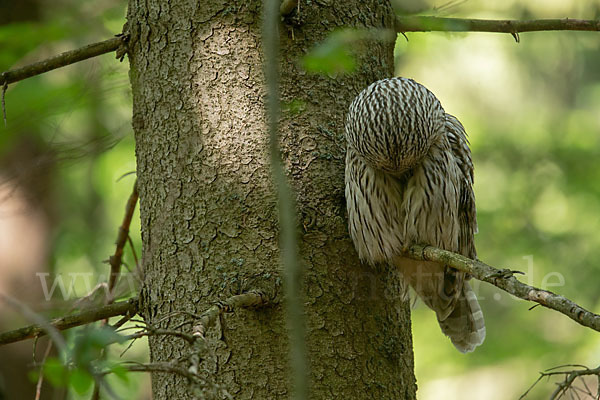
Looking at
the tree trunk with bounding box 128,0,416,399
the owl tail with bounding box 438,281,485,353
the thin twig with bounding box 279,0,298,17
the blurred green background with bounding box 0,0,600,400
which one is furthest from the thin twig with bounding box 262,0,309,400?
the blurred green background with bounding box 0,0,600,400

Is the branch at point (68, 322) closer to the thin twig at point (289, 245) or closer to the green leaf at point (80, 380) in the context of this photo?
the green leaf at point (80, 380)

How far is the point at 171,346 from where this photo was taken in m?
2.79

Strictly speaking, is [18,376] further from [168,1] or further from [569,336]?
[569,336]

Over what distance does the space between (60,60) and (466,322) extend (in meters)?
2.76

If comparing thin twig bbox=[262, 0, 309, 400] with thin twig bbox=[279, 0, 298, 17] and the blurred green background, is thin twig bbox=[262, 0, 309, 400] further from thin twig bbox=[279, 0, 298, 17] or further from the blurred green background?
the blurred green background

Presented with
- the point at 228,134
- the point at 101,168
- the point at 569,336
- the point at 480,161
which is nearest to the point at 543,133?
the point at 480,161

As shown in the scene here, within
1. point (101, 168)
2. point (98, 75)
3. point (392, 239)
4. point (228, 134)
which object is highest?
point (101, 168)

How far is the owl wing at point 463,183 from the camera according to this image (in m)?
3.69

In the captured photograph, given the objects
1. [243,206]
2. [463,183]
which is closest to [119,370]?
[243,206]

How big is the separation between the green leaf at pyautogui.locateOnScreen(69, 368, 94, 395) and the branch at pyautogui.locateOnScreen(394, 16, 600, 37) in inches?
91.5

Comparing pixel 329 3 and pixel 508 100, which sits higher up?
pixel 508 100

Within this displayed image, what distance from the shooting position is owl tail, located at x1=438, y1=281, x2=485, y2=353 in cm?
399

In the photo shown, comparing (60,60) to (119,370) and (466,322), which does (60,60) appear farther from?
(466,322)

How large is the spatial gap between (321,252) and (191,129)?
80cm
